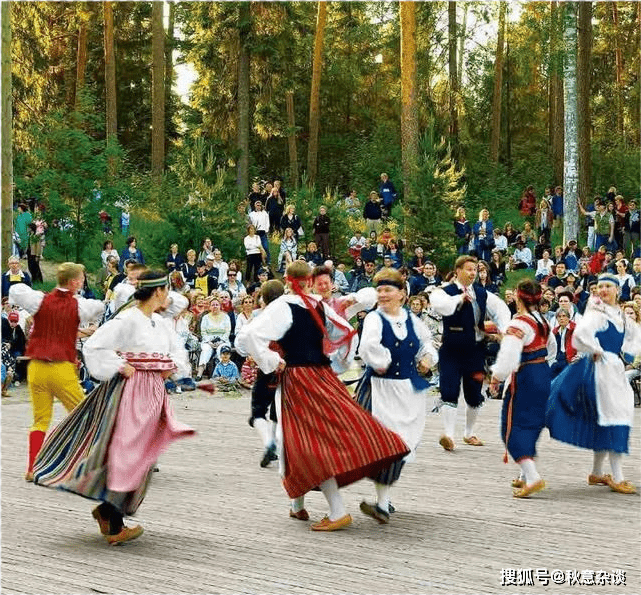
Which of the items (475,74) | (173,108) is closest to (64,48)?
(173,108)

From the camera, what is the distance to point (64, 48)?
40.8 meters

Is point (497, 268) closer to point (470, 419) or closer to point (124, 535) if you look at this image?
point (470, 419)

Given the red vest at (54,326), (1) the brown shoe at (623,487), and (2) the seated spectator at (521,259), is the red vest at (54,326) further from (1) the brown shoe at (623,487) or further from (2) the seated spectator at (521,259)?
(2) the seated spectator at (521,259)

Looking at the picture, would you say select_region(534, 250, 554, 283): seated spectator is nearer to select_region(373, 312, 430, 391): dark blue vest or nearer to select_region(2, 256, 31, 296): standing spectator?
select_region(2, 256, 31, 296): standing spectator

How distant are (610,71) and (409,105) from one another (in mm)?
17640

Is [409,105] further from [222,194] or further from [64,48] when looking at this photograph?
[64,48]

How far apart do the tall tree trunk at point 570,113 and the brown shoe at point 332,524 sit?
679 inches

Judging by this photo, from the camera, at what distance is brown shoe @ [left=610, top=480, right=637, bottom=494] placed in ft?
29.0

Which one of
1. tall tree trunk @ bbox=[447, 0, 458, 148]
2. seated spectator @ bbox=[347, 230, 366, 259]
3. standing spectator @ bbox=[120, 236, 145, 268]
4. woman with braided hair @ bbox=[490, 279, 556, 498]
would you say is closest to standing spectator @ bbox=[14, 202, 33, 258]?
standing spectator @ bbox=[120, 236, 145, 268]

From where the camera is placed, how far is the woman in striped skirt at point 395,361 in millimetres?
8070

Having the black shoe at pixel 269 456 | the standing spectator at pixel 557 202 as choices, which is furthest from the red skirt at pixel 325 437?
the standing spectator at pixel 557 202

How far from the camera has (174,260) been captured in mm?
21891

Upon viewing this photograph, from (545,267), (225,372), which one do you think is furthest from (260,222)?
(225,372)

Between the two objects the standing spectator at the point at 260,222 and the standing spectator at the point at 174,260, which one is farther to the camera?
the standing spectator at the point at 260,222
